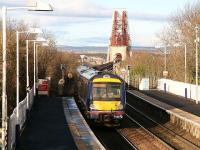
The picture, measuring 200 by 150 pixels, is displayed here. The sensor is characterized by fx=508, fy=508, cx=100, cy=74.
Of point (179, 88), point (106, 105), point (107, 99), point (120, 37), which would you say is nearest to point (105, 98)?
point (107, 99)

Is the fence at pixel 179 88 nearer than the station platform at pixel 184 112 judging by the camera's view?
No

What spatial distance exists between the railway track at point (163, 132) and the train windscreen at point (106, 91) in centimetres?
321

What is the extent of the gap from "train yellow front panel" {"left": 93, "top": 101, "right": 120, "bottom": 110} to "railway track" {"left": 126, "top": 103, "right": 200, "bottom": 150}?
2.80 metres

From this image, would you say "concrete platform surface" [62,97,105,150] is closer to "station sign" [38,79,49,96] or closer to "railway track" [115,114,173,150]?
"railway track" [115,114,173,150]

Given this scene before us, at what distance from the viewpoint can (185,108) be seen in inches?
1405

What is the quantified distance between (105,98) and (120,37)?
79426 mm

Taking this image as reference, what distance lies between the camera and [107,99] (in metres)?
27.7

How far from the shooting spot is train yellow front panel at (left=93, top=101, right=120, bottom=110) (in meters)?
27.5

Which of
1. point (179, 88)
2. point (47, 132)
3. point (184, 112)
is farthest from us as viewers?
→ point (179, 88)

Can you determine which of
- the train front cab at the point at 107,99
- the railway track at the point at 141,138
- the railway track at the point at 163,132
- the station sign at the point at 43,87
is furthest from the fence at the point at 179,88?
the train front cab at the point at 107,99

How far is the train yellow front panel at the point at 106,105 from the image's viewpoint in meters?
27.5

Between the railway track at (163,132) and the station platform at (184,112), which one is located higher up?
the station platform at (184,112)

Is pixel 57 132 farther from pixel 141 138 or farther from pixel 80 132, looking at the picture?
pixel 141 138

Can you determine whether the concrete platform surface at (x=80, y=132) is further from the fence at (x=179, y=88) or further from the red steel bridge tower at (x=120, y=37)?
the red steel bridge tower at (x=120, y=37)
